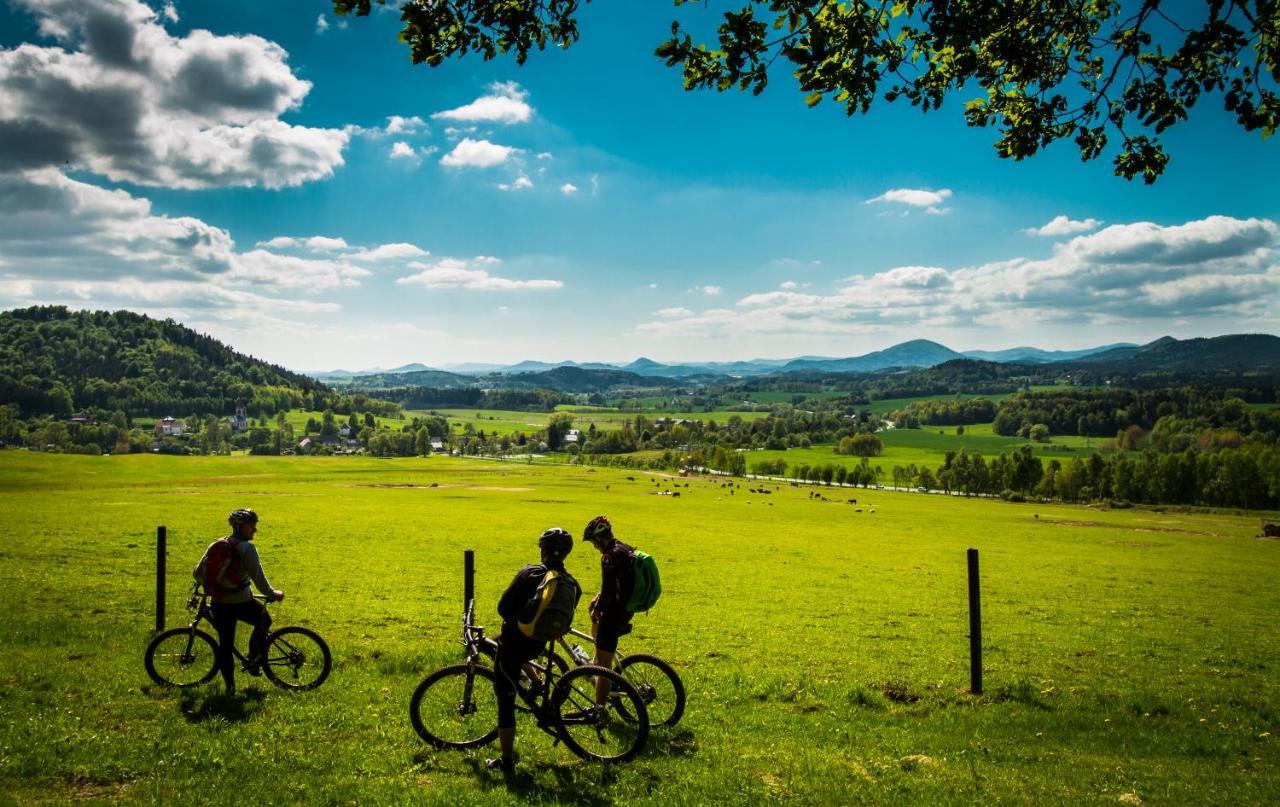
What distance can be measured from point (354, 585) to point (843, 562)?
2846 cm

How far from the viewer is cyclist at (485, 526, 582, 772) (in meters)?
8.55

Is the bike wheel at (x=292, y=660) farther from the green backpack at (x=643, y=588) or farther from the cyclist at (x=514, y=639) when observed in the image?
the green backpack at (x=643, y=588)

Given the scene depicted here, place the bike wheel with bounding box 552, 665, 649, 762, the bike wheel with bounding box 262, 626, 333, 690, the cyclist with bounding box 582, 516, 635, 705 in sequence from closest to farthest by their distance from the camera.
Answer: the bike wheel with bounding box 552, 665, 649, 762
the cyclist with bounding box 582, 516, 635, 705
the bike wheel with bounding box 262, 626, 333, 690

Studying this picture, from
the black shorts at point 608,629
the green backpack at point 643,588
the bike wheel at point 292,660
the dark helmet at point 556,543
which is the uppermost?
the dark helmet at point 556,543

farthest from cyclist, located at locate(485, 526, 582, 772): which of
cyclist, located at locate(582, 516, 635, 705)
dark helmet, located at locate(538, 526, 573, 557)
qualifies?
cyclist, located at locate(582, 516, 635, 705)

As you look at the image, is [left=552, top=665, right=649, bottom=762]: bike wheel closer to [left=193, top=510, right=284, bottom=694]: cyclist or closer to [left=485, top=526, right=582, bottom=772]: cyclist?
[left=485, top=526, right=582, bottom=772]: cyclist

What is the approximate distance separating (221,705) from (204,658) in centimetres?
135

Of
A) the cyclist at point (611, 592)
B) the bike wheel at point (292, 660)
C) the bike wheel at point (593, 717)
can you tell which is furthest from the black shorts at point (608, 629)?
the bike wheel at point (292, 660)

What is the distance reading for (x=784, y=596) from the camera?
27.5 metres

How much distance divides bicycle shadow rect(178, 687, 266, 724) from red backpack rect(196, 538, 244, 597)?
1.78 meters

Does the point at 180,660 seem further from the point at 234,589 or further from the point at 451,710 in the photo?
the point at 451,710

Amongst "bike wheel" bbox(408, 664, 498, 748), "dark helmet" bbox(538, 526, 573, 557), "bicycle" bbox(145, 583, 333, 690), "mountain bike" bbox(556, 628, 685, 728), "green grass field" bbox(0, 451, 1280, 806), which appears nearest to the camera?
"green grass field" bbox(0, 451, 1280, 806)

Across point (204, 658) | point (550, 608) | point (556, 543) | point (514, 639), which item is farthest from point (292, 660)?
point (556, 543)

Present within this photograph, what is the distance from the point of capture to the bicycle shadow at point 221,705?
33.6 feet
